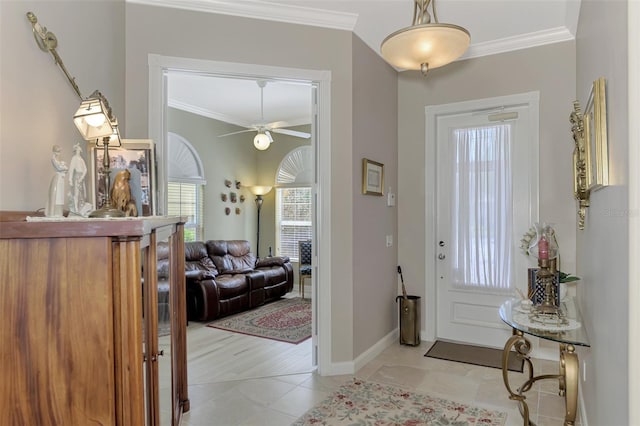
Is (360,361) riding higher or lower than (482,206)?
lower

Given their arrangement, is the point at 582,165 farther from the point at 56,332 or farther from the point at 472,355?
the point at 56,332

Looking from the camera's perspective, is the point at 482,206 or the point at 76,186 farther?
the point at 482,206

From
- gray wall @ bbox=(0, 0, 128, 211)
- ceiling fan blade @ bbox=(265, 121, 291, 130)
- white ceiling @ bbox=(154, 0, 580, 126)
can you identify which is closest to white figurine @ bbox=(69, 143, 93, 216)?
gray wall @ bbox=(0, 0, 128, 211)

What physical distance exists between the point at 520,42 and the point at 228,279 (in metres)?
A: 4.38

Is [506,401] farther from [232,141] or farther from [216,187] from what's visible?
[232,141]

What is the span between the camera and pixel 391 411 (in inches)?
105

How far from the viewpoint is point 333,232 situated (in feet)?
10.8

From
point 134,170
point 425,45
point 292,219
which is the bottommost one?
point 292,219

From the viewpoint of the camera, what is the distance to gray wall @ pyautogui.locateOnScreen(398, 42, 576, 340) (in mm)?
3467

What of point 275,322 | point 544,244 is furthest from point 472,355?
point 275,322

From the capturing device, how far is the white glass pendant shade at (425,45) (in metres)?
2.18

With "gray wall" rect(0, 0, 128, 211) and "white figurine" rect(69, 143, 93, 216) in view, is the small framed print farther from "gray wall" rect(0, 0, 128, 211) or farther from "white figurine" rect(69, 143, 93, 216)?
"white figurine" rect(69, 143, 93, 216)

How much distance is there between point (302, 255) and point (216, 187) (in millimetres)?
1928

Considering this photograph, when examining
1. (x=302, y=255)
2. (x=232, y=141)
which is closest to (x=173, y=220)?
(x=302, y=255)
